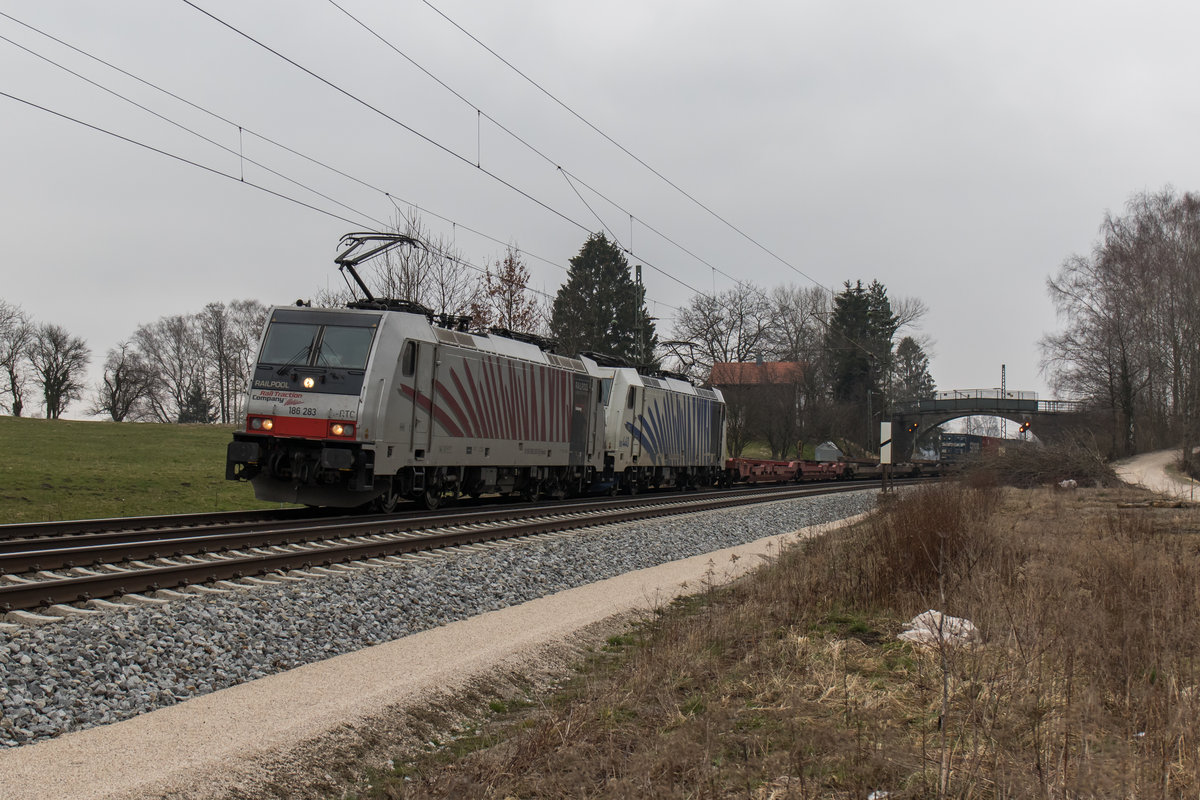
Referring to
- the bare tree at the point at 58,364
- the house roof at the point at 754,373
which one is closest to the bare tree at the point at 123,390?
the bare tree at the point at 58,364

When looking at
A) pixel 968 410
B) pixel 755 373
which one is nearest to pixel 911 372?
pixel 968 410

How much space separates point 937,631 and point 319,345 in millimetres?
11766

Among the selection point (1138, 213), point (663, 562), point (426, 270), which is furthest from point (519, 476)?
point (1138, 213)

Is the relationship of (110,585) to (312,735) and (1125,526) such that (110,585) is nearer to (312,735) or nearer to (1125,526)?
(312,735)

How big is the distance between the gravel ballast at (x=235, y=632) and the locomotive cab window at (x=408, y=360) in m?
4.51

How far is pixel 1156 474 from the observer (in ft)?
120

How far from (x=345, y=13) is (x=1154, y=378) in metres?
49.8

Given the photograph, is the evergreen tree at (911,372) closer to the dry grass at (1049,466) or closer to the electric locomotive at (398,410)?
the dry grass at (1049,466)

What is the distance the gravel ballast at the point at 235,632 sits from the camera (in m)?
5.62

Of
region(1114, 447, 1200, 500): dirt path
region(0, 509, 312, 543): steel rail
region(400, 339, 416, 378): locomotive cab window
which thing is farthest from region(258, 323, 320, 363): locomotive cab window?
region(1114, 447, 1200, 500): dirt path

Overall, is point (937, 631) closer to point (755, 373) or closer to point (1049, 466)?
point (1049, 466)

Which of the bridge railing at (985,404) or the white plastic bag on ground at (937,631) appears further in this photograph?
the bridge railing at (985,404)

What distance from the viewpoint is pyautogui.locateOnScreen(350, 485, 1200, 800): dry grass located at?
421cm

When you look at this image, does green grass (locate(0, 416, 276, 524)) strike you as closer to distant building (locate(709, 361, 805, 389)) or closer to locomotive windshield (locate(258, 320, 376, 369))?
locomotive windshield (locate(258, 320, 376, 369))
